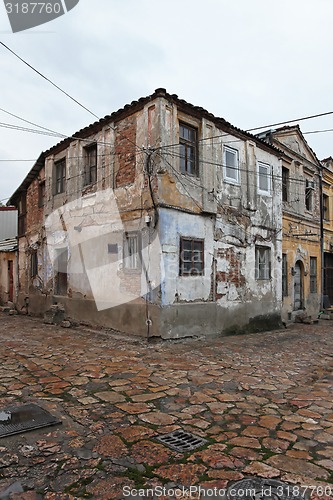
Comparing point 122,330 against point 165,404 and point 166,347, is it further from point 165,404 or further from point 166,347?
point 165,404

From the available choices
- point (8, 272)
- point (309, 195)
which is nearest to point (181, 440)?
point (309, 195)

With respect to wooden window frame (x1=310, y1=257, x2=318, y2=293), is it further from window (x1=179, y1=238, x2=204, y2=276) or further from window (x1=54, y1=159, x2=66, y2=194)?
window (x1=54, y1=159, x2=66, y2=194)

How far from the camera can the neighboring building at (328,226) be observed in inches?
703

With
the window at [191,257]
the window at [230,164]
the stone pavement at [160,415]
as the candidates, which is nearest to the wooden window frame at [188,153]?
the window at [230,164]

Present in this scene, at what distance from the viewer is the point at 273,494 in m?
2.99

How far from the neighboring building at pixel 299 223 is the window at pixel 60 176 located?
26.0ft

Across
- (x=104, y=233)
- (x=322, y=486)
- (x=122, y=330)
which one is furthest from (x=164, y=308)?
(x=322, y=486)

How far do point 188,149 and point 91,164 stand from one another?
3.55 m

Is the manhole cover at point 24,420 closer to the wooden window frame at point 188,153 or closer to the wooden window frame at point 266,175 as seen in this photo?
the wooden window frame at point 188,153

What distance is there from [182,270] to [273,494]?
284 inches

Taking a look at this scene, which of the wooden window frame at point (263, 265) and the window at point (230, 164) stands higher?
the window at point (230, 164)

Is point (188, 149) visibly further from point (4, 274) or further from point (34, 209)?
point (4, 274)

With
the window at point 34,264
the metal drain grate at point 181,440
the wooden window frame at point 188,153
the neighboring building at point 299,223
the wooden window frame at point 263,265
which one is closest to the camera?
the metal drain grate at point 181,440

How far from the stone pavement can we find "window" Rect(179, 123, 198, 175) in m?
4.89
